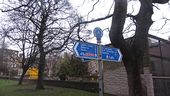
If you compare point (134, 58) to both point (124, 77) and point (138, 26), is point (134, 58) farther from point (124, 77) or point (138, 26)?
point (124, 77)

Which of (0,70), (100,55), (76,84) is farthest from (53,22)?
(0,70)

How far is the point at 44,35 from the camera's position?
79.4 ft

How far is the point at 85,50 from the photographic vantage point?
6.32 metres

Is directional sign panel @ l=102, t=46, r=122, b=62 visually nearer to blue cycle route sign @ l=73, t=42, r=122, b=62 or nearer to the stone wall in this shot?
blue cycle route sign @ l=73, t=42, r=122, b=62

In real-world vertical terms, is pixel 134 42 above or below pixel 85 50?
above

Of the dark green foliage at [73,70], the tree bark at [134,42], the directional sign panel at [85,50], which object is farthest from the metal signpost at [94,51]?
the dark green foliage at [73,70]

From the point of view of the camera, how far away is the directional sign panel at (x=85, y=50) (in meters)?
6.14

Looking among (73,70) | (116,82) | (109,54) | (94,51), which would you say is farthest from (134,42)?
(73,70)

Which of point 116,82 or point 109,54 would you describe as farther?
point 116,82

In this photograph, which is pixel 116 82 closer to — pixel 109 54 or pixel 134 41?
pixel 134 41

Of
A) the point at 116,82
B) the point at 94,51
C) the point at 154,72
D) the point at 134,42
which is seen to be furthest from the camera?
the point at 116,82

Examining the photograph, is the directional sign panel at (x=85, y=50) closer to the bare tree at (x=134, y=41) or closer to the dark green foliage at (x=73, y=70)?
the bare tree at (x=134, y=41)

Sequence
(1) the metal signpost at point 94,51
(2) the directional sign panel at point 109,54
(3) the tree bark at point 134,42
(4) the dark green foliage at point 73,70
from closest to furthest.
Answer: (1) the metal signpost at point 94,51, (2) the directional sign panel at point 109,54, (3) the tree bark at point 134,42, (4) the dark green foliage at point 73,70

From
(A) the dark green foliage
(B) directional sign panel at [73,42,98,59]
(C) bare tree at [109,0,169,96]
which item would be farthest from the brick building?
(A) the dark green foliage
